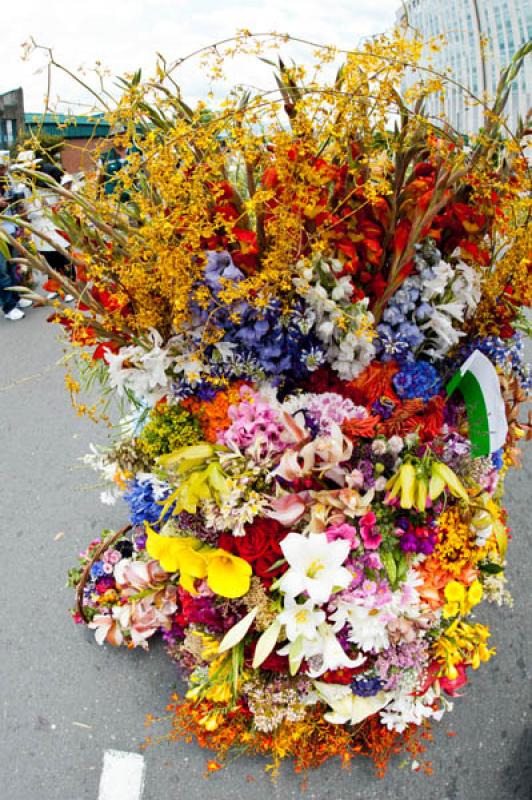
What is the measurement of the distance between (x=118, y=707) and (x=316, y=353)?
3.71 feet

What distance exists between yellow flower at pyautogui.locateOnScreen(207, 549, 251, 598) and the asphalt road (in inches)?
22.7

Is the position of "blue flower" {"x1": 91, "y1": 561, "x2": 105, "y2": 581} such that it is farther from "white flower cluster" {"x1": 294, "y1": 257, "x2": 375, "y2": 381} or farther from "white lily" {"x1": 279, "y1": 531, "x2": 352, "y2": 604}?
"white flower cluster" {"x1": 294, "y1": 257, "x2": 375, "y2": 381}

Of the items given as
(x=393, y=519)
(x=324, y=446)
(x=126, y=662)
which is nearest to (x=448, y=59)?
(x=324, y=446)

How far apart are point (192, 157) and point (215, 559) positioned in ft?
2.26

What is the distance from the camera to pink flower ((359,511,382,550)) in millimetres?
1084

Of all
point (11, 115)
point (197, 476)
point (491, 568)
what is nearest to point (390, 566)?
point (491, 568)

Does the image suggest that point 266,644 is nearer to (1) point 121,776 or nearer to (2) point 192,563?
(2) point 192,563

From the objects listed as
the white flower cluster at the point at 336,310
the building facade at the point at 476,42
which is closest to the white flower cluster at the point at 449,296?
the white flower cluster at the point at 336,310

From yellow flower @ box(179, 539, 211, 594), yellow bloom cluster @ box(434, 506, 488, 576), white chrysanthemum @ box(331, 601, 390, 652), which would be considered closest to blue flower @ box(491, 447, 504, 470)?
yellow bloom cluster @ box(434, 506, 488, 576)

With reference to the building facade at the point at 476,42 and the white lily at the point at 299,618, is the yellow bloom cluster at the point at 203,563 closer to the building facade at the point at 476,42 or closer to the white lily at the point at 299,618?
the white lily at the point at 299,618

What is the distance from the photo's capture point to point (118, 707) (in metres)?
1.61

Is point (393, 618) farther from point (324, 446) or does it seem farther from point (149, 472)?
point (149, 472)

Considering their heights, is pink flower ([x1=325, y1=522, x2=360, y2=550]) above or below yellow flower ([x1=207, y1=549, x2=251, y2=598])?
above

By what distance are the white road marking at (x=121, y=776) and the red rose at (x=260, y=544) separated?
2.39 ft
